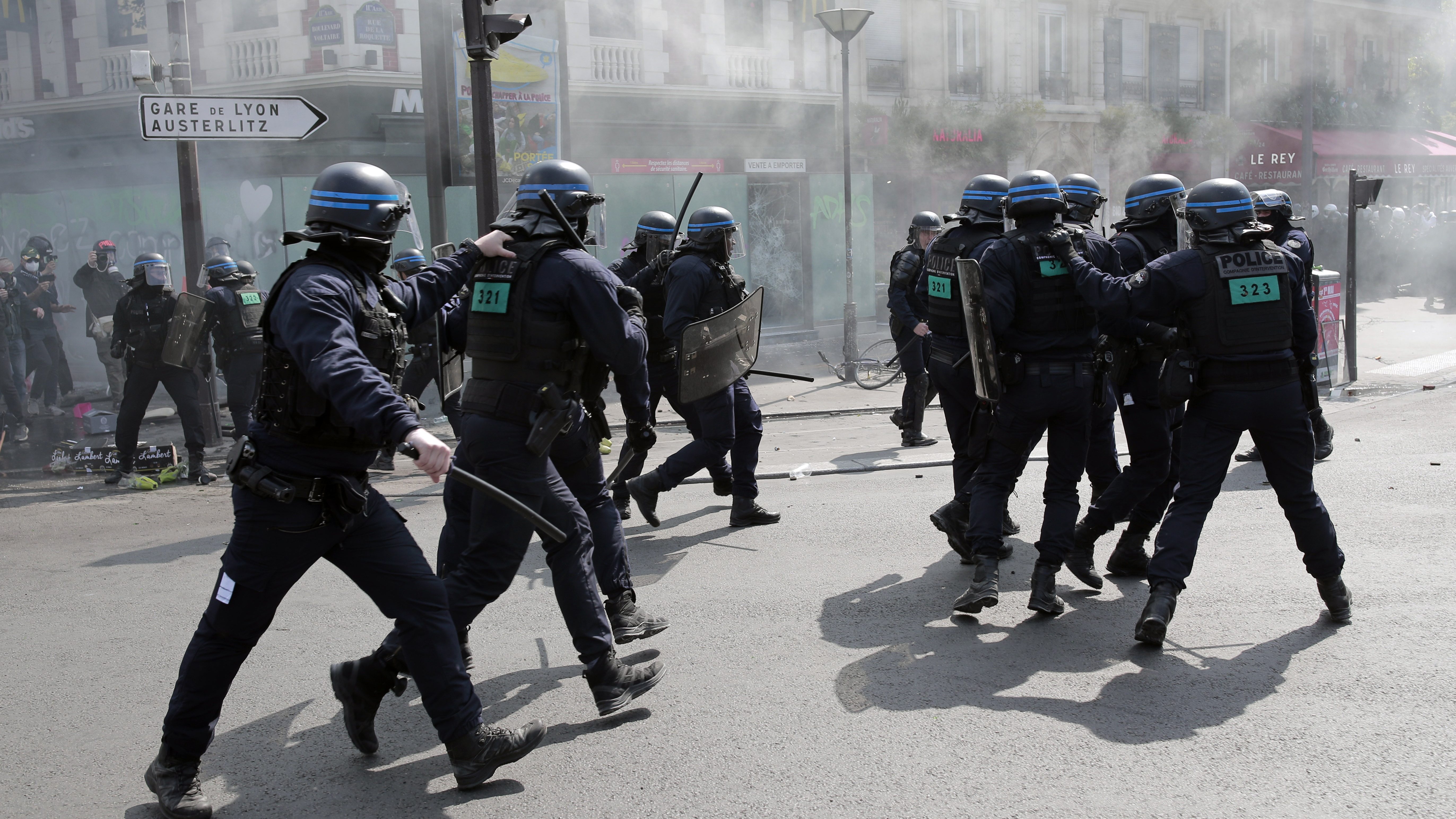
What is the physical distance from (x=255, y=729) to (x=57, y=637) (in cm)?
159

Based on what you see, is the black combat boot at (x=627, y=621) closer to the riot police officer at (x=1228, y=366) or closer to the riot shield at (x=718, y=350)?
the riot shield at (x=718, y=350)

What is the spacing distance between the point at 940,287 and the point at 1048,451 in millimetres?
949

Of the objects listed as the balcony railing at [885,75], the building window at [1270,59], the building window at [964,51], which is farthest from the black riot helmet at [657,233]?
the building window at [1270,59]

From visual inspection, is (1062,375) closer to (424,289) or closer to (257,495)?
(424,289)

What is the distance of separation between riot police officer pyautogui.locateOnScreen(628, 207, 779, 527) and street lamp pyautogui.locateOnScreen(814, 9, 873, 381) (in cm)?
661

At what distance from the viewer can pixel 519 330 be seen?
12.0ft

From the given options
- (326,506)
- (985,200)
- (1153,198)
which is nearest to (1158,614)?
(1153,198)

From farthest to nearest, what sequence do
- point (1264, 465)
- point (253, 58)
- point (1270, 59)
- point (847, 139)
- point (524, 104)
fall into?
1. point (1270, 59)
2. point (253, 58)
3. point (524, 104)
4. point (847, 139)
5. point (1264, 465)

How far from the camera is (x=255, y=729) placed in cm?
371

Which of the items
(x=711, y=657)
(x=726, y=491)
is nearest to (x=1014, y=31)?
(x=726, y=491)

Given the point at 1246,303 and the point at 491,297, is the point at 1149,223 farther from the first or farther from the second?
the point at 491,297

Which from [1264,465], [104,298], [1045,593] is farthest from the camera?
[104,298]

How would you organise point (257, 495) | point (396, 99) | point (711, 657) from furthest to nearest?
point (396, 99) → point (711, 657) → point (257, 495)

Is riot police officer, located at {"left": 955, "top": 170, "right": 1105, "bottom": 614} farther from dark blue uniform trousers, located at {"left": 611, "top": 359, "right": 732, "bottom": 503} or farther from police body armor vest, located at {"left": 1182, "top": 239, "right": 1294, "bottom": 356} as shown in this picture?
dark blue uniform trousers, located at {"left": 611, "top": 359, "right": 732, "bottom": 503}
